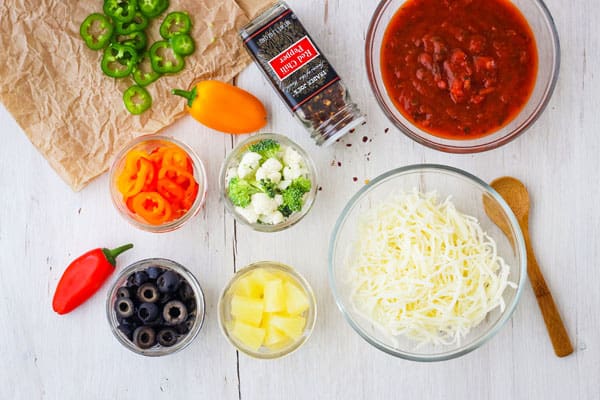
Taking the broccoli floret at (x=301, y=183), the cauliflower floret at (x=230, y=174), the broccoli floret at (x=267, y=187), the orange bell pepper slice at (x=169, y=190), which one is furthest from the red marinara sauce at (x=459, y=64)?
the orange bell pepper slice at (x=169, y=190)

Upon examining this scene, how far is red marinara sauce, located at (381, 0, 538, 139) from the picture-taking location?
2.36m

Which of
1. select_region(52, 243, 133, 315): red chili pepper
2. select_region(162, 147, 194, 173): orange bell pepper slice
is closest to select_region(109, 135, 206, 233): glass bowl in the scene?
select_region(162, 147, 194, 173): orange bell pepper slice

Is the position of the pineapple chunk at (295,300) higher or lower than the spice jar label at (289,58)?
lower

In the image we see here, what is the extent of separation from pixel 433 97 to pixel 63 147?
1539mm

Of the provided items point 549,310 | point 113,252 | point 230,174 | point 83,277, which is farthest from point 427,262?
point 83,277

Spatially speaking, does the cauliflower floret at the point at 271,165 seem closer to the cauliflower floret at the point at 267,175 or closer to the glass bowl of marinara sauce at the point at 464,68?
the cauliflower floret at the point at 267,175

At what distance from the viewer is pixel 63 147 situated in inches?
108

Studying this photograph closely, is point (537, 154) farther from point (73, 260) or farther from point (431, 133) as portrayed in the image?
point (73, 260)

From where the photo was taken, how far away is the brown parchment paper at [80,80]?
2707 mm

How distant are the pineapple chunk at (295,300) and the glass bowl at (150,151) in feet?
1.64

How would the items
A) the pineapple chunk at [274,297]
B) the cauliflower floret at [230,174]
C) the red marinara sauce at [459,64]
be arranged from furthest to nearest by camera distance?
the cauliflower floret at [230,174] < the pineapple chunk at [274,297] < the red marinara sauce at [459,64]

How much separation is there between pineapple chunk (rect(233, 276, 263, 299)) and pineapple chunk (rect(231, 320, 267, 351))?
12cm

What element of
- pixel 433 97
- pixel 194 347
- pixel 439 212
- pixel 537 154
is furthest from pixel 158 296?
pixel 537 154

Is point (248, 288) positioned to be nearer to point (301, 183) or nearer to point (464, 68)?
point (301, 183)
